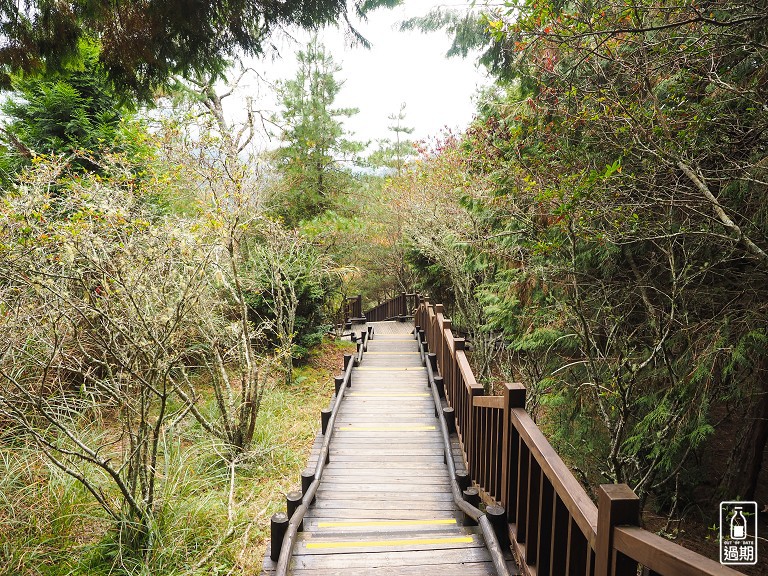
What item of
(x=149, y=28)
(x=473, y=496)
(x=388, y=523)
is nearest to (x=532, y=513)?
(x=473, y=496)

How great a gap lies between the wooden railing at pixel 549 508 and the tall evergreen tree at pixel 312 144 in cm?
1043

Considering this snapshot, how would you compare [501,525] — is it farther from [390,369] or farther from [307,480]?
[390,369]

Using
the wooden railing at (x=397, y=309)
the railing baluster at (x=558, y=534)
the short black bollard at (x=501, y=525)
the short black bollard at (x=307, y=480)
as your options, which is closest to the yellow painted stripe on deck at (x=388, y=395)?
the short black bollard at (x=307, y=480)

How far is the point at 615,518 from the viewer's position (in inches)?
53.2

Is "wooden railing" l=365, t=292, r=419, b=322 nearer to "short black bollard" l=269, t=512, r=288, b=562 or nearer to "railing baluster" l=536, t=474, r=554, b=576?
"short black bollard" l=269, t=512, r=288, b=562

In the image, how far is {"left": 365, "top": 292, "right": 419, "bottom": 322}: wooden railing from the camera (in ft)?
56.5

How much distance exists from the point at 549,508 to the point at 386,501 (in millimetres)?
2325

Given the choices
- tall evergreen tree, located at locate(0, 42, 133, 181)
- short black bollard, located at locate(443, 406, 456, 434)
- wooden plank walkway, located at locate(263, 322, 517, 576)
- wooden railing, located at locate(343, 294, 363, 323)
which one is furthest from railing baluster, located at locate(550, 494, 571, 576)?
wooden railing, located at locate(343, 294, 363, 323)

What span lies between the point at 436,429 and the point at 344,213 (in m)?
9.87

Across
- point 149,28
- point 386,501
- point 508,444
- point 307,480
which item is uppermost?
point 149,28

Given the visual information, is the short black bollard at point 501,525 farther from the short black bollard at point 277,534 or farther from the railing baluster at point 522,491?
the short black bollard at point 277,534

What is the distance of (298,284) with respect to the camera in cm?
979

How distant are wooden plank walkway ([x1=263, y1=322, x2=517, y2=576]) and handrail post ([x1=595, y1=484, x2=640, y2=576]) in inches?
58.0

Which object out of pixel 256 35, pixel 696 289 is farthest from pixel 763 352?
pixel 256 35
